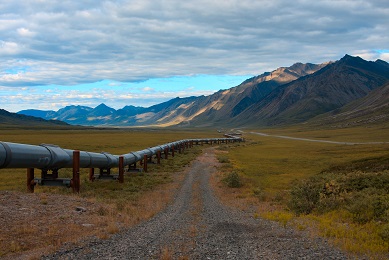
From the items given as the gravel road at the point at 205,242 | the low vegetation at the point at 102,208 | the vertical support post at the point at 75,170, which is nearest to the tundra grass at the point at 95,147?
the low vegetation at the point at 102,208

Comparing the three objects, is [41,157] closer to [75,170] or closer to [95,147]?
[75,170]

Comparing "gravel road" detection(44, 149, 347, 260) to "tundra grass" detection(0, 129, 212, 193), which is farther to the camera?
"tundra grass" detection(0, 129, 212, 193)

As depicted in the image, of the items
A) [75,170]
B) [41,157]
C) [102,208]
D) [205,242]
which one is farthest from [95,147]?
[205,242]

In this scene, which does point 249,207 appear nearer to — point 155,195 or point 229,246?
point 155,195

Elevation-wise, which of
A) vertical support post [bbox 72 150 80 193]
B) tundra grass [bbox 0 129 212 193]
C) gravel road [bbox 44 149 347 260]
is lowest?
tundra grass [bbox 0 129 212 193]

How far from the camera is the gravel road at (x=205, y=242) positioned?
906 centimetres

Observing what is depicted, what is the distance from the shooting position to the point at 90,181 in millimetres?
25062

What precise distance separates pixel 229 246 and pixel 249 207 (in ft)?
24.5

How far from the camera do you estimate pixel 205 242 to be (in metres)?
10.4

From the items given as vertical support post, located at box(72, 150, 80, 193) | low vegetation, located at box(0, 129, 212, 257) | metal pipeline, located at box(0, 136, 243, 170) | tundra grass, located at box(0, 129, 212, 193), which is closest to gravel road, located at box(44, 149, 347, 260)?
low vegetation, located at box(0, 129, 212, 257)

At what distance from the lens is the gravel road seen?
29.7 ft

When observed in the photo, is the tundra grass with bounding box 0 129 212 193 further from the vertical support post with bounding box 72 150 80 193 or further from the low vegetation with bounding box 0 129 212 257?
the vertical support post with bounding box 72 150 80 193

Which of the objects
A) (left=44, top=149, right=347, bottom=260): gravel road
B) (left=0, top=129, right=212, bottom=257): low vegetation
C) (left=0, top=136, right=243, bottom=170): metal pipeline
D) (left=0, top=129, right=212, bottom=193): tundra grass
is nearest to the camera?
(left=44, top=149, right=347, bottom=260): gravel road

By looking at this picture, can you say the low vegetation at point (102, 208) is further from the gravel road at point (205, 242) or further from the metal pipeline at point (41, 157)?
the metal pipeline at point (41, 157)
